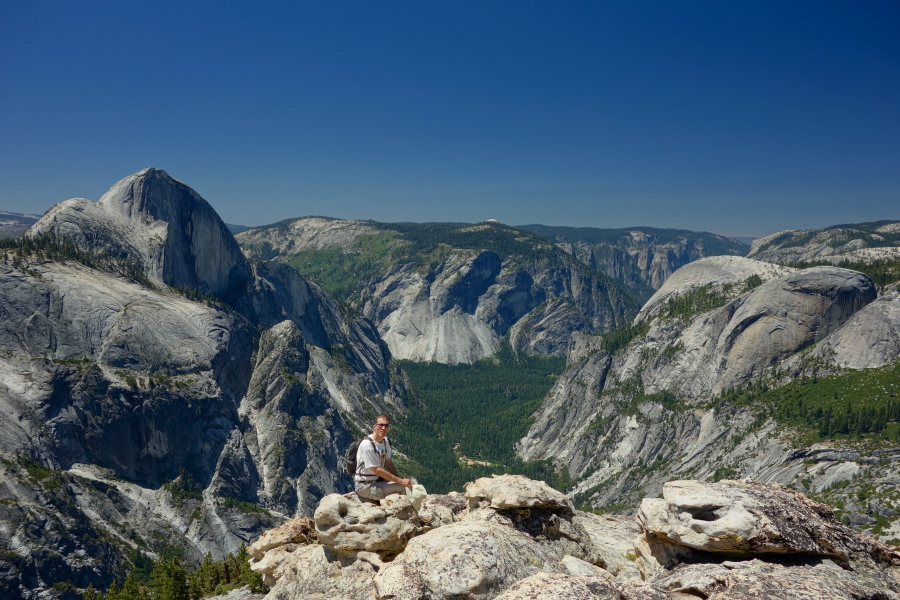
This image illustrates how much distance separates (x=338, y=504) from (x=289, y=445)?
4682 inches

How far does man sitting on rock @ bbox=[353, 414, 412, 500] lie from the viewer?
2119cm

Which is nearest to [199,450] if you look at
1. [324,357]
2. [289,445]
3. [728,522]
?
[289,445]

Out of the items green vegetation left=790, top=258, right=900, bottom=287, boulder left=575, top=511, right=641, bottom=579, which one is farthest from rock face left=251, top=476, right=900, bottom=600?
green vegetation left=790, top=258, right=900, bottom=287

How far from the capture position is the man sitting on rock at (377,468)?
21.2 meters

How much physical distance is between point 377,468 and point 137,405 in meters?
112

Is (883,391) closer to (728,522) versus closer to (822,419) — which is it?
(822,419)

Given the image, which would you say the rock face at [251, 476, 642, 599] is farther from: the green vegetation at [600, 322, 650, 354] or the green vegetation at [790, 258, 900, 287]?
the green vegetation at [600, 322, 650, 354]

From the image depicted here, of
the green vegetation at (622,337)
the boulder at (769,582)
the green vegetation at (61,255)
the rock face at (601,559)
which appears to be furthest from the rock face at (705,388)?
the green vegetation at (61,255)

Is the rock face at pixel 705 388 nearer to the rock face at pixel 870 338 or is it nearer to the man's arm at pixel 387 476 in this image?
the rock face at pixel 870 338

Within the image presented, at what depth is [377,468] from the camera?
841 inches

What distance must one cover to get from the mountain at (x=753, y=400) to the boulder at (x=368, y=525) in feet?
220

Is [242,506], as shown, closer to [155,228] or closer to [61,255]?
[61,255]

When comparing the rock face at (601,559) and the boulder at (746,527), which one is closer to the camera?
the rock face at (601,559)

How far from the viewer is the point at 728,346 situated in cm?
12812
